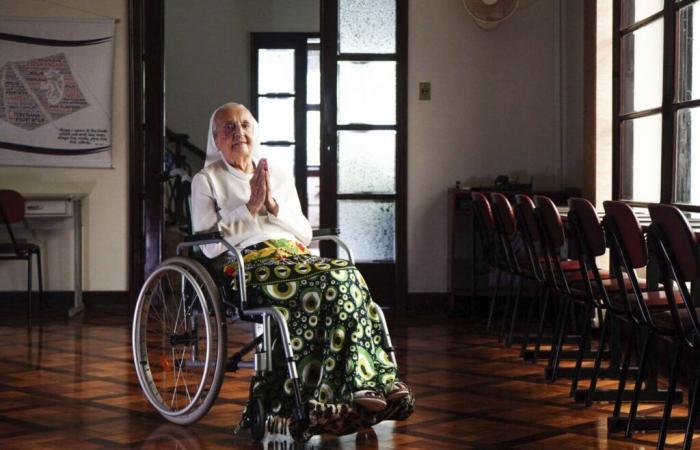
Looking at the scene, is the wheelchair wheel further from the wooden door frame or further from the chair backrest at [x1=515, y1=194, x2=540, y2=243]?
the wooden door frame

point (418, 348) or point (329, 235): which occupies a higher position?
point (329, 235)

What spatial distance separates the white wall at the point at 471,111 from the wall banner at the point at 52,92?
6.84ft

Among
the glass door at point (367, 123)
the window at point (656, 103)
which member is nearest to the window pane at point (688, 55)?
the window at point (656, 103)

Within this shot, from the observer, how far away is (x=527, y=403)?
442 cm

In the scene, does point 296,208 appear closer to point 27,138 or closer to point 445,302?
point 445,302

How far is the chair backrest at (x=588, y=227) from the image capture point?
4.10 metres

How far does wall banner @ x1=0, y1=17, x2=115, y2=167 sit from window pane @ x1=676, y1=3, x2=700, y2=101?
3.84 meters

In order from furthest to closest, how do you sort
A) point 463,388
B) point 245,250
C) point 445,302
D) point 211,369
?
point 445,302, point 463,388, point 245,250, point 211,369

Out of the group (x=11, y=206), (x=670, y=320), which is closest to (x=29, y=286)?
(x=11, y=206)

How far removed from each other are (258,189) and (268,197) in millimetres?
70

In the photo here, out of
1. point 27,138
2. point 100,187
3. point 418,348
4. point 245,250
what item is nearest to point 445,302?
point 418,348

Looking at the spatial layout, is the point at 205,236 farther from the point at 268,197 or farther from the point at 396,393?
the point at 396,393

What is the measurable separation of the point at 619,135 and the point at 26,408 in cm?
368

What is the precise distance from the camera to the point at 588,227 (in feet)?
13.6
